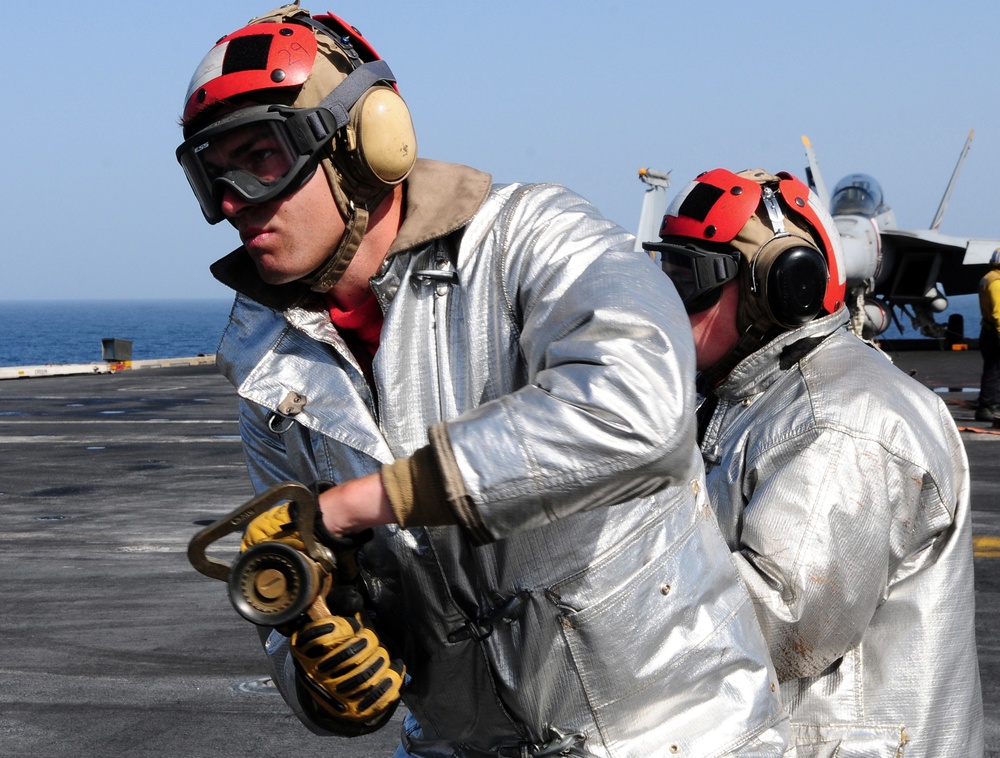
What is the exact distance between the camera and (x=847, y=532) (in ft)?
8.38

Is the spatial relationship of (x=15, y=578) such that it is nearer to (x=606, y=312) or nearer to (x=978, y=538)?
(x=978, y=538)

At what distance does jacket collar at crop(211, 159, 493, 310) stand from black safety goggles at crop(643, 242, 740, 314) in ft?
3.94

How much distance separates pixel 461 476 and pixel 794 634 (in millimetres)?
1157

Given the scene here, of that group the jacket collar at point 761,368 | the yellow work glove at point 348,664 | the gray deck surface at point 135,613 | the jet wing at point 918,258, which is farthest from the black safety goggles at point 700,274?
the jet wing at point 918,258

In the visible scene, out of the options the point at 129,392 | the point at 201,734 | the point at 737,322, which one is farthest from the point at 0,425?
the point at 737,322

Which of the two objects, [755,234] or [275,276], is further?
[755,234]

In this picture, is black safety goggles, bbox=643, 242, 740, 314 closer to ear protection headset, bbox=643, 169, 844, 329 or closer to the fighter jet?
ear protection headset, bbox=643, 169, 844, 329

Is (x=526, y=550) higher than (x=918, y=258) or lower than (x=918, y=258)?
higher

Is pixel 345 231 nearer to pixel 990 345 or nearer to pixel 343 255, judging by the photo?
pixel 343 255

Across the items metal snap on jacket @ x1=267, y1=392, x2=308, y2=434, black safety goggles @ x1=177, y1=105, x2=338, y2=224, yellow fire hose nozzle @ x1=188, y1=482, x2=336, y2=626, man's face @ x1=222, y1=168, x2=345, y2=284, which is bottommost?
yellow fire hose nozzle @ x1=188, y1=482, x2=336, y2=626

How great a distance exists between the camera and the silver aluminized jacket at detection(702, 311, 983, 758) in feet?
8.31

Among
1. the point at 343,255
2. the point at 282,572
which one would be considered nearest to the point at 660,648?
the point at 282,572

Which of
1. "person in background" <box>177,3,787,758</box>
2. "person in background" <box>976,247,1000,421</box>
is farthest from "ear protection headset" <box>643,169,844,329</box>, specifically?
"person in background" <box>976,247,1000,421</box>

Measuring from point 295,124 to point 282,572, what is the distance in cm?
76
